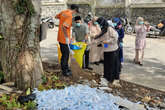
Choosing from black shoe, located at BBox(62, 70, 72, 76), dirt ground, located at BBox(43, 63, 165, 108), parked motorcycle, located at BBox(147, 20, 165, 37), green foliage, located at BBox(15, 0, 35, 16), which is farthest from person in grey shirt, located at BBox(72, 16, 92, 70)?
parked motorcycle, located at BBox(147, 20, 165, 37)

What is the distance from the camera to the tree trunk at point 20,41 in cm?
339

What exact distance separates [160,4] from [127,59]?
9203 mm

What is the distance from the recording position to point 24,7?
11.2 feet

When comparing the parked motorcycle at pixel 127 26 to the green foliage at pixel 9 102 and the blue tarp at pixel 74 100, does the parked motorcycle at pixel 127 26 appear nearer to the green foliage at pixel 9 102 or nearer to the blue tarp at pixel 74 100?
the blue tarp at pixel 74 100

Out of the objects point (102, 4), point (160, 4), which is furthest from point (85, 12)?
point (160, 4)

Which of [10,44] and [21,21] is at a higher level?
[21,21]

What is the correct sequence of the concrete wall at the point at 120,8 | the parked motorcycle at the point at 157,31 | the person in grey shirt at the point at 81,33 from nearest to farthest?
the person in grey shirt at the point at 81,33, the parked motorcycle at the point at 157,31, the concrete wall at the point at 120,8

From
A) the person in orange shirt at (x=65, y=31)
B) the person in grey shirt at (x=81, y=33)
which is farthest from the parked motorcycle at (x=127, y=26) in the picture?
the person in orange shirt at (x=65, y=31)

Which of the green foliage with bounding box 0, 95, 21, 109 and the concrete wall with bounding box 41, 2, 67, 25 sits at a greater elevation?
the concrete wall with bounding box 41, 2, 67, 25

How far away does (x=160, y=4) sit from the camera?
14.4 m

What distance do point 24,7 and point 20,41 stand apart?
625 mm

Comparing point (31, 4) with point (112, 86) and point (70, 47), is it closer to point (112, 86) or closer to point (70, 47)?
point (70, 47)

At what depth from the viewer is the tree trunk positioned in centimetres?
339

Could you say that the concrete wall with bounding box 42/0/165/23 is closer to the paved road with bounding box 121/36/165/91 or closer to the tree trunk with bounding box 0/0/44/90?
the paved road with bounding box 121/36/165/91
